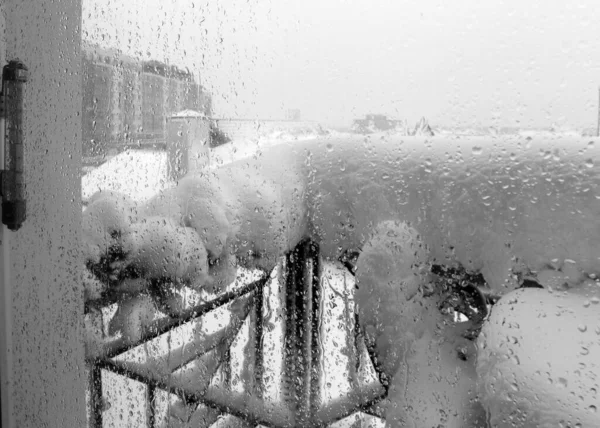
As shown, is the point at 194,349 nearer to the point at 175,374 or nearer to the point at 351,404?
the point at 175,374

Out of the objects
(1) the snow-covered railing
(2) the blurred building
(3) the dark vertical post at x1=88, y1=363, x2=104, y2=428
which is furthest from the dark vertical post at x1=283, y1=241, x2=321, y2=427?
(3) the dark vertical post at x1=88, y1=363, x2=104, y2=428

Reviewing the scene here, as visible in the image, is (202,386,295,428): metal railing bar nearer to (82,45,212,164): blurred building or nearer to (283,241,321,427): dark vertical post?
(283,241,321,427): dark vertical post

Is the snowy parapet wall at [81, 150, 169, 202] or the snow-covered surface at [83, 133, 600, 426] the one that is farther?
the snowy parapet wall at [81, 150, 169, 202]

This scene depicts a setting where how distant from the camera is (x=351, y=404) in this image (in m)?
0.62

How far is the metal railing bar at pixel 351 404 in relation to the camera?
0.59 meters

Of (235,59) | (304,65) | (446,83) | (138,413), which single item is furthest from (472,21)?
(138,413)

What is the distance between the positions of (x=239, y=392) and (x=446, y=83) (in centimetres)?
51

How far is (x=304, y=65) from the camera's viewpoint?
582mm

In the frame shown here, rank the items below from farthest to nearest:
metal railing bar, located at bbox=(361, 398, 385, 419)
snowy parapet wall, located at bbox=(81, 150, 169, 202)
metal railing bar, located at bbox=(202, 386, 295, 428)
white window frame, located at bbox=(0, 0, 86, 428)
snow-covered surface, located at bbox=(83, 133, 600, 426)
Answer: white window frame, located at bbox=(0, 0, 86, 428) → snowy parapet wall, located at bbox=(81, 150, 169, 202) → metal railing bar, located at bbox=(202, 386, 295, 428) → metal railing bar, located at bbox=(361, 398, 385, 419) → snow-covered surface, located at bbox=(83, 133, 600, 426)

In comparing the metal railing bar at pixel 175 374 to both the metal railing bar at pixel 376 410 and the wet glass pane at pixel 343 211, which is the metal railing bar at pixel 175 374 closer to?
the wet glass pane at pixel 343 211

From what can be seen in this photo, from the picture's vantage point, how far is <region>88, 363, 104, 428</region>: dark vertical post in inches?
38.8

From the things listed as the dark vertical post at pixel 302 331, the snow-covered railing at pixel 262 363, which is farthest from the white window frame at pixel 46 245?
the dark vertical post at pixel 302 331

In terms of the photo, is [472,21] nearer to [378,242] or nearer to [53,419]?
[378,242]

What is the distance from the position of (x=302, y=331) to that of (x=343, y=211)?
17 centimetres
